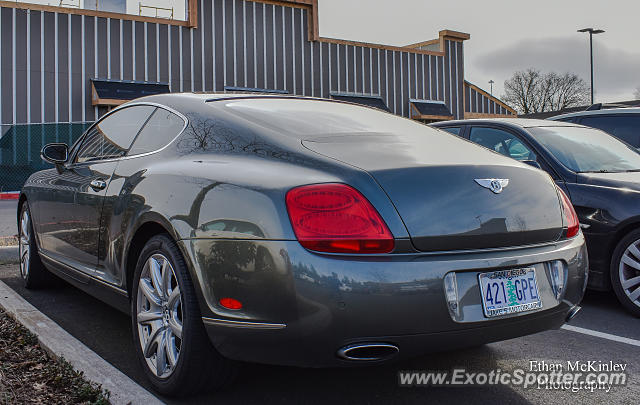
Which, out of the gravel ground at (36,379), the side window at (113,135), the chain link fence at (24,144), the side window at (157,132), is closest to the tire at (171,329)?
the gravel ground at (36,379)

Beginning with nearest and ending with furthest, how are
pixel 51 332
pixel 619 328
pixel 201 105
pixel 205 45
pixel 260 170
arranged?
1. pixel 260 170
2. pixel 201 105
3. pixel 51 332
4. pixel 619 328
5. pixel 205 45

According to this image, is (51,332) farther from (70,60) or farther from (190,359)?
(70,60)

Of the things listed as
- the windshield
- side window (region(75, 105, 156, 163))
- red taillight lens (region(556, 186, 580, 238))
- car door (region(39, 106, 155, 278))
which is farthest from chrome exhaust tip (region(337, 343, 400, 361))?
the windshield

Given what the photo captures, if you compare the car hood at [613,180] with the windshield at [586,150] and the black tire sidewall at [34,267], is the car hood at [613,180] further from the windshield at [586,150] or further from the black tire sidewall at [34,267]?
the black tire sidewall at [34,267]

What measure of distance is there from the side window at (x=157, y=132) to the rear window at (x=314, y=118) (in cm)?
26

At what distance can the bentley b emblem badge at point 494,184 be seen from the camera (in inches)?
110

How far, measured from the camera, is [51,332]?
3811 mm

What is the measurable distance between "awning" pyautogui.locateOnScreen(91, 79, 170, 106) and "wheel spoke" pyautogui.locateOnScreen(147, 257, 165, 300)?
19.4 meters

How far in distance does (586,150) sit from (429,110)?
2411 cm

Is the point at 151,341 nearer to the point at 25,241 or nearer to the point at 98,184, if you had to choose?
the point at 98,184

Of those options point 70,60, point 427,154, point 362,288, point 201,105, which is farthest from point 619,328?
point 70,60

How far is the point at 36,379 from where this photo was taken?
10.4 feet

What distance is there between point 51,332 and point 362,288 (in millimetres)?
2199

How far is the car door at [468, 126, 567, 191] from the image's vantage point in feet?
17.8
